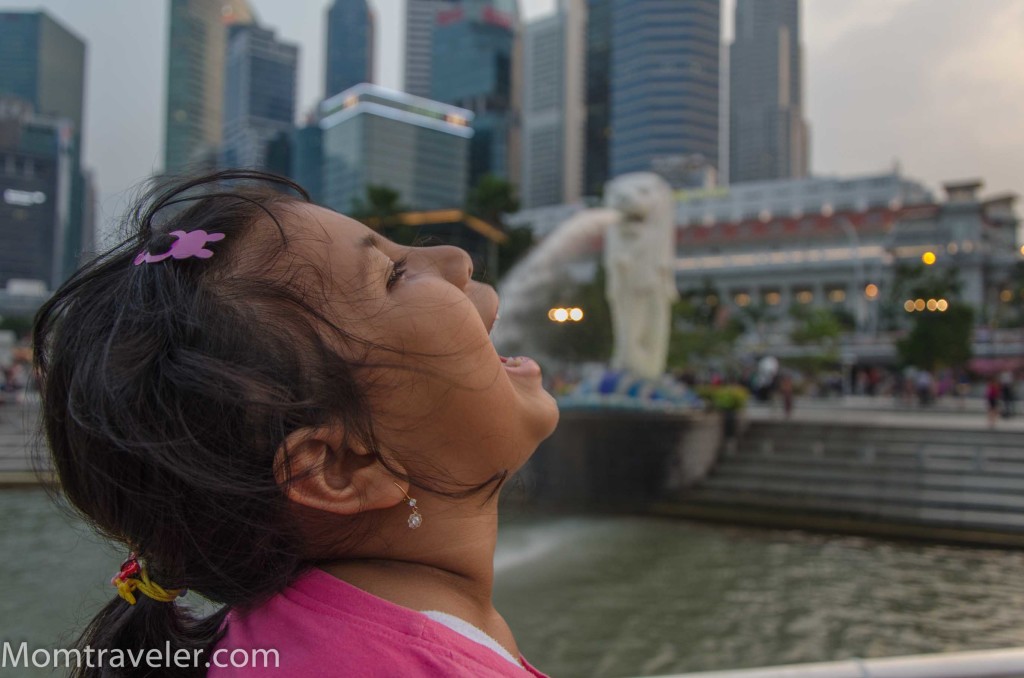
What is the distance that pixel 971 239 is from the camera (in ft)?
192

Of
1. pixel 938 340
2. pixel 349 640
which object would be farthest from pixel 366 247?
pixel 938 340

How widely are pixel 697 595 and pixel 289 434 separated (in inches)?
244

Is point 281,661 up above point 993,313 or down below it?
below

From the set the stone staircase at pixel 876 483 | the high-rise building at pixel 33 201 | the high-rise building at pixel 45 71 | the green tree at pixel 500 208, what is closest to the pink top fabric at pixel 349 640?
the high-rise building at pixel 33 201

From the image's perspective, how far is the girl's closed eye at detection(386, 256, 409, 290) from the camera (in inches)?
29.6

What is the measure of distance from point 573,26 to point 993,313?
76.6 metres

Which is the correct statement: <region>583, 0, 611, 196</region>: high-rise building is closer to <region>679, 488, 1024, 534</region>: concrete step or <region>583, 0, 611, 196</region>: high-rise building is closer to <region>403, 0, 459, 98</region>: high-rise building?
<region>403, 0, 459, 98</region>: high-rise building

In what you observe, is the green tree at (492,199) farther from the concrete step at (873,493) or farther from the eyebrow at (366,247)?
the eyebrow at (366,247)

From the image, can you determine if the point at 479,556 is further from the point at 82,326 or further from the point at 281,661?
the point at 82,326

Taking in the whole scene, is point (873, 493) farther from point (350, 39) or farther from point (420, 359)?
point (350, 39)

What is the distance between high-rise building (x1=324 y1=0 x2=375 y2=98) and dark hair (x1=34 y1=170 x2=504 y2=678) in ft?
100

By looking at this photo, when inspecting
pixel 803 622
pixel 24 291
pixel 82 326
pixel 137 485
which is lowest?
pixel 803 622

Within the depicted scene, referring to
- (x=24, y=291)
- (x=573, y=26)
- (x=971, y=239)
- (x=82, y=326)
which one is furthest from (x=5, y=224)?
(x=573, y=26)

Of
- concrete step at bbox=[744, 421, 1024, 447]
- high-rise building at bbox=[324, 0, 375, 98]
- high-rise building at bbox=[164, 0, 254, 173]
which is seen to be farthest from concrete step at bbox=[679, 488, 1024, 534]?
high-rise building at bbox=[164, 0, 254, 173]
